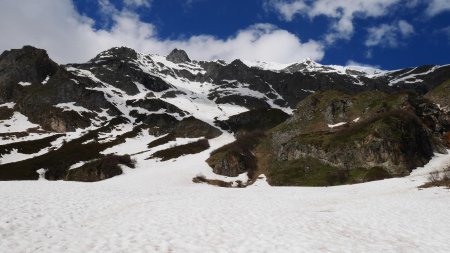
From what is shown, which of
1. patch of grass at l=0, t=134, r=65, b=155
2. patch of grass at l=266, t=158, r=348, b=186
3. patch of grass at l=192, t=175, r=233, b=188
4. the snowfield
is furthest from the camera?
patch of grass at l=0, t=134, r=65, b=155

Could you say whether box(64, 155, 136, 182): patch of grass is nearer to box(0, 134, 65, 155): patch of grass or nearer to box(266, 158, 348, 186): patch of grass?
box(0, 134, 65, 155): patch of grass

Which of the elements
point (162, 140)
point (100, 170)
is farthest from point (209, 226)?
point (162, 140)

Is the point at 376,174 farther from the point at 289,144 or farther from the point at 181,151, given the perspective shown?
the point at 181,151

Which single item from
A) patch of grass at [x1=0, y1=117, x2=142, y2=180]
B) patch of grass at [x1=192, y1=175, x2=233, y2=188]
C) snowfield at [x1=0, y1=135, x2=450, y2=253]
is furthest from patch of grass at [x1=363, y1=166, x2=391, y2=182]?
patch of grass at [x1=0, y1=117, x2=142, y2=180]

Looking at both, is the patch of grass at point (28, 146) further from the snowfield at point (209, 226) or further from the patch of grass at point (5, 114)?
the snowfield at point (209, 226)

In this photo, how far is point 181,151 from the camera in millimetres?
127875

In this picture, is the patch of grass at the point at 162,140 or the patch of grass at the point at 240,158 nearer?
the patch of grass at the point at 240,158

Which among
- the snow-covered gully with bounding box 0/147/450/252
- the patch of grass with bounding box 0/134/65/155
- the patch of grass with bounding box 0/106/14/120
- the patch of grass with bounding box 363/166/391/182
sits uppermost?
the patch of grass with bounding box 0/106/14/120

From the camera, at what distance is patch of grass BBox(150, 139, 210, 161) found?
404ft

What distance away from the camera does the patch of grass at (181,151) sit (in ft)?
404

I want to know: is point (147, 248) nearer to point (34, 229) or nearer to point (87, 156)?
point (34, 229)

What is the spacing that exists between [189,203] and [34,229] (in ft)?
47.4

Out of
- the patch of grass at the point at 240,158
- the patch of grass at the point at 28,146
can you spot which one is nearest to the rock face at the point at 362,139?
the patch of grass at the point at 240,158

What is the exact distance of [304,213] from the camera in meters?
27.2
